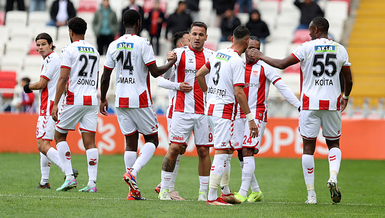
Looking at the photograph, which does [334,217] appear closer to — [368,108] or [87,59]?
[87,59]

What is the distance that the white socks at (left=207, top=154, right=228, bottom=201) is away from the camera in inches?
265

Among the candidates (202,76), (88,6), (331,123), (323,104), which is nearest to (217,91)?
(202,76)

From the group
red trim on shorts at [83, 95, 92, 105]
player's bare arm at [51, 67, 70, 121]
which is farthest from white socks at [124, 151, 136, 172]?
player's bare arm at [51, 67, 70, 121]

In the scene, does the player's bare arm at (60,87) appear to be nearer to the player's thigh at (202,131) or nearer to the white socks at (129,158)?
the white socks at (129,158)

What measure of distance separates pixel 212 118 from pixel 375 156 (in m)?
9.30

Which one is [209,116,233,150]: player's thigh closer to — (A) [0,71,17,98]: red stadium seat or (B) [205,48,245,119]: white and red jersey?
(B) [205,48,245,119]: white and red jersey

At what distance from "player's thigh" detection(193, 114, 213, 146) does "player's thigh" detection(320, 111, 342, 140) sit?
5.09 ft

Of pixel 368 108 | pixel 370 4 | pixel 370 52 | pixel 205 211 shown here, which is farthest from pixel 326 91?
pixel 370 4

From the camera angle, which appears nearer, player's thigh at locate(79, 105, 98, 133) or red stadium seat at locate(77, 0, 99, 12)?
player's thigh at locate(79, 105, 98, 133)

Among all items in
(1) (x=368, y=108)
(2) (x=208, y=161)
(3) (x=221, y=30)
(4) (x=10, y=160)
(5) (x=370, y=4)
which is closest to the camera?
(2) (x=208, y=161)

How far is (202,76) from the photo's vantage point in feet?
23.7

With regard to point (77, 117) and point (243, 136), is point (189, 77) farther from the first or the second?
point (77, 117)

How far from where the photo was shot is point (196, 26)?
7.58 meters

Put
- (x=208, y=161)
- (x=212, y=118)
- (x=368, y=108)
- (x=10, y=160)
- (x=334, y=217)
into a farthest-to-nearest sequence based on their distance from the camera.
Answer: (x=368, y=108) → (x=10, y=160) → (x=208, y=161) → (x=212, y=118) → (x=334, y=217)
